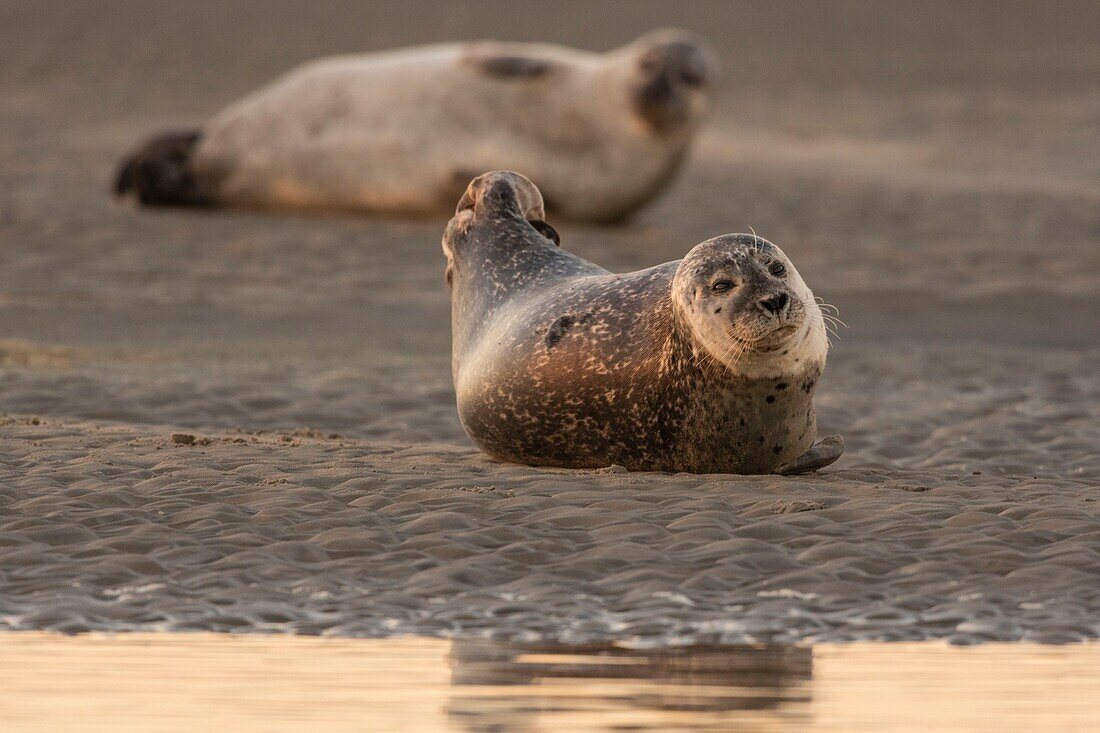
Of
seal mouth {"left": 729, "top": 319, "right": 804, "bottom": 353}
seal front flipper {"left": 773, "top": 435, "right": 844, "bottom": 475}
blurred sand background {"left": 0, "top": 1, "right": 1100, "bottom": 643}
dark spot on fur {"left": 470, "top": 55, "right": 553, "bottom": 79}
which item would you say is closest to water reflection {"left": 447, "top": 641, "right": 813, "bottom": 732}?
blurred sand background {"left": 0, "top": 1, "right": 1100, "bottom": 643}

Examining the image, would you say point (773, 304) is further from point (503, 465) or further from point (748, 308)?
point (503, 465)

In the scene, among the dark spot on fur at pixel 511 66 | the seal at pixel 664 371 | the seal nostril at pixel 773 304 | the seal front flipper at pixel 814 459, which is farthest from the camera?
the dark spot on fur at pixel 511 66

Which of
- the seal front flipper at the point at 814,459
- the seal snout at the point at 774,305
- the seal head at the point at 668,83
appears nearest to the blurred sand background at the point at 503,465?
the seal front flipper at the point at 814,459

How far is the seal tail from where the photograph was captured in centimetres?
1512

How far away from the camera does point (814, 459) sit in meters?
6.41

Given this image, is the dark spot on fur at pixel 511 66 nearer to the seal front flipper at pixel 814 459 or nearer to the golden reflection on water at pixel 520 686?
the seal front flipper at pixel 814 459

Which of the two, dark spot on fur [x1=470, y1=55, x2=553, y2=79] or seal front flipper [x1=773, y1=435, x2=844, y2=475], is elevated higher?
dark spot on fur [x1=470, y1=55, x2=553, y2=79]

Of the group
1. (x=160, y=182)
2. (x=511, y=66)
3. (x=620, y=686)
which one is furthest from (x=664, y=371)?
(x=160, y=182)

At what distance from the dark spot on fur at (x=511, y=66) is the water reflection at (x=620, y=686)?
10.1m

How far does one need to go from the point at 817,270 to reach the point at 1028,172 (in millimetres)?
6818

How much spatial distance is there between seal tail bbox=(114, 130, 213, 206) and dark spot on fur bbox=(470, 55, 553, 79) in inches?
88.5

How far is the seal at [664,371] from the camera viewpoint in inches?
238

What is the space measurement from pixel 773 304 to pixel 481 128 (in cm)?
847

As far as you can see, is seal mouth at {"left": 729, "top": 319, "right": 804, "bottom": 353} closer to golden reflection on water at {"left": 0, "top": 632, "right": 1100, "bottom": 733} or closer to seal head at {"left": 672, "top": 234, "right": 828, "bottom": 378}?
seal head at {"left": 672, "top": 234, "right": 828, "bottom": 378}
